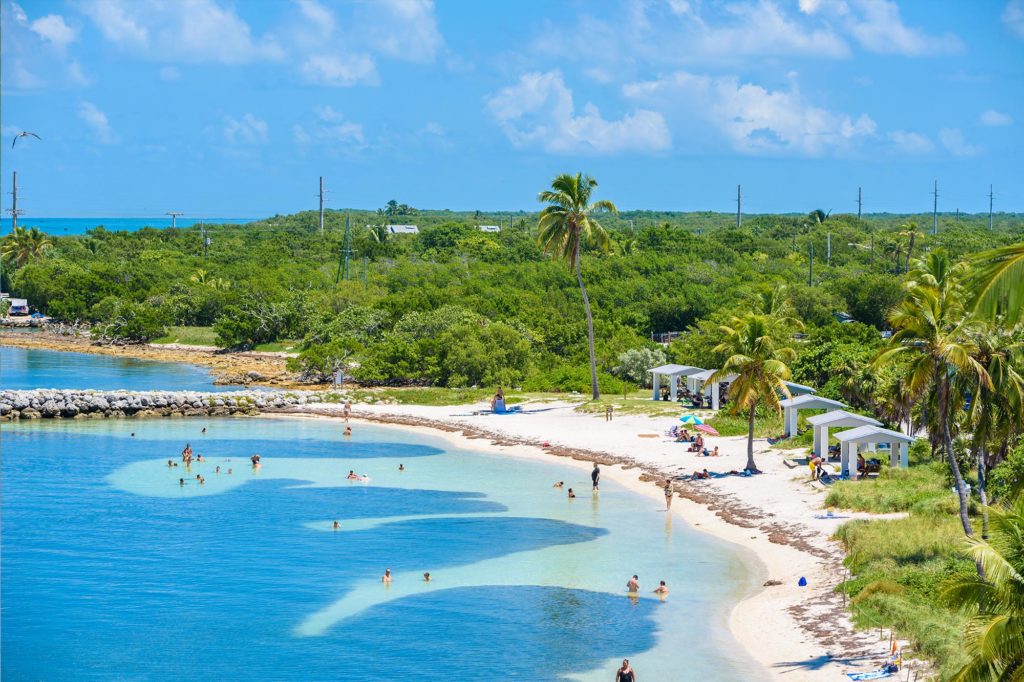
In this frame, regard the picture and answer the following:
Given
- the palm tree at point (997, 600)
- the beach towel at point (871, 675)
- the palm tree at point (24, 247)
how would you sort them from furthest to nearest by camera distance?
the palm tree at point (24, 247), the beach towel at point (871, 675), the palm tree at point (997, 600)

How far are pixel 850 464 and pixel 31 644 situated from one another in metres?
23.1

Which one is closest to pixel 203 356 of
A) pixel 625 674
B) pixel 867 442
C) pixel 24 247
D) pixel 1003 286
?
pixel 24 247

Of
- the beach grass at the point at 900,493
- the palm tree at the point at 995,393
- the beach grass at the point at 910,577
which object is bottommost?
the beach grass at the point at 910,577

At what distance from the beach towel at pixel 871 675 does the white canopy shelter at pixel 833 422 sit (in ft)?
51.1

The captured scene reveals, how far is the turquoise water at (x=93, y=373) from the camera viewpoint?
211 feet

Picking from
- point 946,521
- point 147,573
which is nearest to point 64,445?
point 147,573

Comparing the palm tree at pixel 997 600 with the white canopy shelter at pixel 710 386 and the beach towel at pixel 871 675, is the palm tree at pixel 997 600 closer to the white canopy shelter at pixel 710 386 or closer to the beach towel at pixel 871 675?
the beach towel at pixel 871 675

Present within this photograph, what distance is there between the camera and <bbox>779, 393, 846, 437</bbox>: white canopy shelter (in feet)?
127

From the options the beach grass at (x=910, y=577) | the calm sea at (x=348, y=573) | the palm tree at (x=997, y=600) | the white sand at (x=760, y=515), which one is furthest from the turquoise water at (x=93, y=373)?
the palm tree at (x=997, y=600)

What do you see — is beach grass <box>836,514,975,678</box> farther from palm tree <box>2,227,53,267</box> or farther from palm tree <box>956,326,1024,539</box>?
palm tree <box>2,227,53,267</box>

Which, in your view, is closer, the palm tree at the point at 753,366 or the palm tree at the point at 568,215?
the palm tree at the point at 753,366

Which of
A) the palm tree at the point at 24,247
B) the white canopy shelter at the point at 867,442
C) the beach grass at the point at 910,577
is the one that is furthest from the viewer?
the palm tree at the point at 24,247

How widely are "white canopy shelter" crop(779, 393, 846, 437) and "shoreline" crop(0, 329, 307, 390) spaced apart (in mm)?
30582

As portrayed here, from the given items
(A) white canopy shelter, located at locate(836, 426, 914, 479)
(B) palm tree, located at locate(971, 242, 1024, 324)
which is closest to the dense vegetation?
(B) palm tree, located at locate(971, 242, 1024, 324)
